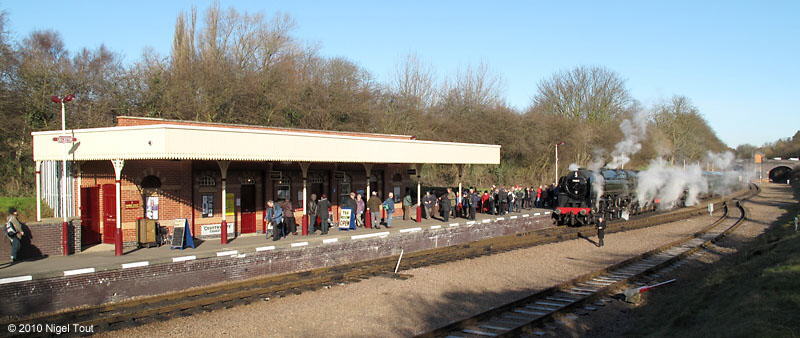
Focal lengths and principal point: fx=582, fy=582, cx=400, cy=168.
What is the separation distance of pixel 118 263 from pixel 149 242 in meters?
3.14

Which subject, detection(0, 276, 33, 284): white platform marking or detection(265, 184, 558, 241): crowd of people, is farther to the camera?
detection(265, 184, 558, 241): crowd of people

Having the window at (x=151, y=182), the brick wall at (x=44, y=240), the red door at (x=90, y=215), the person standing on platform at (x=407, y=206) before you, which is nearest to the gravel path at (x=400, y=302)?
the brick wall at (x=44, y=240)

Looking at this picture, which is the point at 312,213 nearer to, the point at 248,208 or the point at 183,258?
the point at 248,208

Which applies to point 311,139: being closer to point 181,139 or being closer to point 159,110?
point 181,139

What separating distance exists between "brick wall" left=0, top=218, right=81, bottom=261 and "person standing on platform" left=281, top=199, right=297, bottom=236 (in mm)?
5547

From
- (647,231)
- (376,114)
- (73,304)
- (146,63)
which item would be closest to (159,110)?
(146,63)

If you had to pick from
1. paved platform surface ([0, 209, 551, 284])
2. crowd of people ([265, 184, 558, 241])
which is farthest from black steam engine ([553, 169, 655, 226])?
paved platform surface ([0, 209, 551, 284])

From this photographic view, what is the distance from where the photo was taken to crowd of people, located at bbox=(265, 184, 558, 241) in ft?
58.4

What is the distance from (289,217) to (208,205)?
246cm

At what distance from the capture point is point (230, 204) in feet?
59.9

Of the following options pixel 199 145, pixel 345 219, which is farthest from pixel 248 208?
pixel 199 145

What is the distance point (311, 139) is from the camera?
1786 cm

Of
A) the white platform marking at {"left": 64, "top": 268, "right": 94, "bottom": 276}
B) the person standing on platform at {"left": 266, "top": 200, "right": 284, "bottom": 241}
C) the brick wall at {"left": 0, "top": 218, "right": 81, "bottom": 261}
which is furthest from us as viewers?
the person standing on platform at {"left": 266, "top": 200, "right": 284, "bottom": 241}

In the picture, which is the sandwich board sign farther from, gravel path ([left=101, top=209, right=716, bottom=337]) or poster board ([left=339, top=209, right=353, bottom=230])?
poster board ([left=339, top=209, right=353, bottom=230])
